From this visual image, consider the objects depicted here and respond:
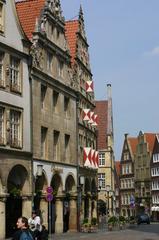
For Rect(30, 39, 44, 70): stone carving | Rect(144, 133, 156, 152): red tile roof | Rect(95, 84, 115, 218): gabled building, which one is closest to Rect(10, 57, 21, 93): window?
Rect(30, 39, 44, 70): stone carving

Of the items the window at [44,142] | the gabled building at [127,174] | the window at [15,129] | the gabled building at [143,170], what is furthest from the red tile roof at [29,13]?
Answer: the gabled building at [127,174]

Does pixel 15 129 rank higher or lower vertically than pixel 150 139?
lower

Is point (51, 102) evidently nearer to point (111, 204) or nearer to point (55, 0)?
point (55, 0)

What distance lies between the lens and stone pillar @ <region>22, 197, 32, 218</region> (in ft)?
113

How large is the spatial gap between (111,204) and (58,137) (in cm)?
4791

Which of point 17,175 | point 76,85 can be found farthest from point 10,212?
point 76,85

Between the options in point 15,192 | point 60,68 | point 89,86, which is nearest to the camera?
point 15,192

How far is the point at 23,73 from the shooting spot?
35.2 m

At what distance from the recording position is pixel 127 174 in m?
118

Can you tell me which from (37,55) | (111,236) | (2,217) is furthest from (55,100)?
(2,217)

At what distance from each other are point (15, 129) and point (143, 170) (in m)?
79.7

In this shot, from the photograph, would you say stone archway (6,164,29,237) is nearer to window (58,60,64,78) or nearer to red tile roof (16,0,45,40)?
red tile roof (16,0,45,40)

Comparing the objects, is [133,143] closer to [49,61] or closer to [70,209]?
[70,209]

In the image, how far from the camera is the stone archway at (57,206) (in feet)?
133
